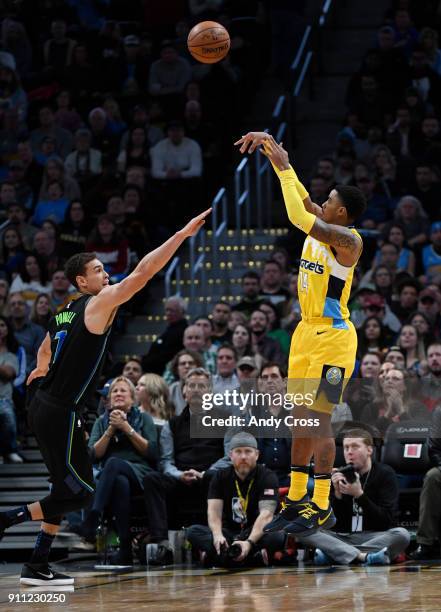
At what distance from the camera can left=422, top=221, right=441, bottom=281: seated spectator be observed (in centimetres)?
1609

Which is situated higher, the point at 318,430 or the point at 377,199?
the point at 377,199

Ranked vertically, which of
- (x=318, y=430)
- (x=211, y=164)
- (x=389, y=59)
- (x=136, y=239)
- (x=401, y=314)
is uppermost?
(x=389, y=59)

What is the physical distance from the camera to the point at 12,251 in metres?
18.2

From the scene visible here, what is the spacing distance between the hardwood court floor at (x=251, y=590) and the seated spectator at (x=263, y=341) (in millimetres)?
3364

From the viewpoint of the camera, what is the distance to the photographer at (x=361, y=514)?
11.9 m

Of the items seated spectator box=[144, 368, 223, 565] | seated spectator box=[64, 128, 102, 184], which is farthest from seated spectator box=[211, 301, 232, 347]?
seated spectator box=[64, 128, 102, 184]

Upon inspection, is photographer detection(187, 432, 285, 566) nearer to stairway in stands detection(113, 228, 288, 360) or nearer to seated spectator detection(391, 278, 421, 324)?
seated spectator detection(391, 278, 421, 324)

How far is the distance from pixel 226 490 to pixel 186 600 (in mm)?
3151

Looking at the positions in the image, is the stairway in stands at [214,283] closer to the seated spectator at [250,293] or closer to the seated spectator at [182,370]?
the seated spectator at [250,293]

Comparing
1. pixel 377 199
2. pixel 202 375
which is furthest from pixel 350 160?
pixel 202 375

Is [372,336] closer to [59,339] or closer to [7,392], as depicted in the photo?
[7,392]

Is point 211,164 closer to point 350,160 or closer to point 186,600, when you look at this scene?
point 350,160

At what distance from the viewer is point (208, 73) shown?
66.4 feet

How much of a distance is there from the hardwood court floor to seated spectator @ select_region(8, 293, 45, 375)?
4488mm
